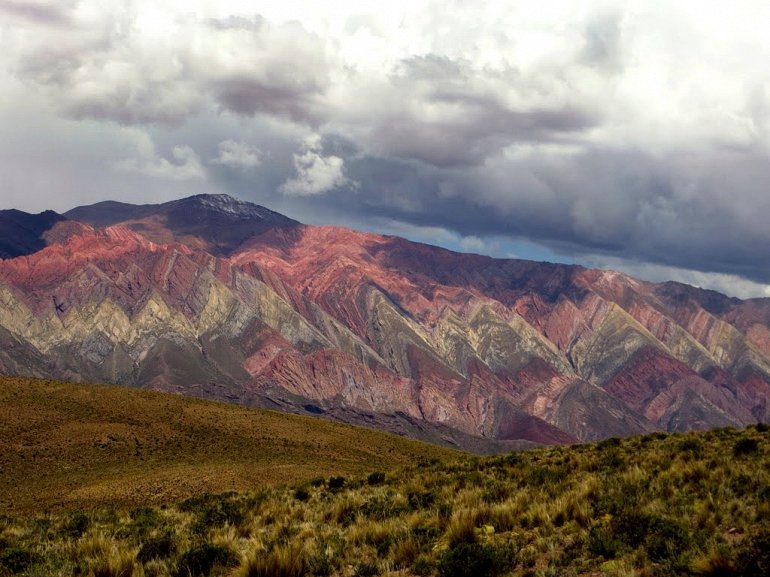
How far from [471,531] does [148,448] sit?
62.9 meters

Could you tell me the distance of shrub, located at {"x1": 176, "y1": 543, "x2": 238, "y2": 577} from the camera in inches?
582

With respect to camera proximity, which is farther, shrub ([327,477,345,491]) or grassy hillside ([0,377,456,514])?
grassy hillside ([0,377,456,514])

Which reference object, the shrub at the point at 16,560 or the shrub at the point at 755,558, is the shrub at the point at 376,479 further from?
the shrub at the point at 755,558

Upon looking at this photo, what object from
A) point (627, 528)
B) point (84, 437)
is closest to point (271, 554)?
point (627, 528)

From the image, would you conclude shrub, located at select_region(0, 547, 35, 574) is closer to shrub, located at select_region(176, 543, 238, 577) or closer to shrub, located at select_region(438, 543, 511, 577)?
shrub, located at select_region(176, 543, 238, 577)

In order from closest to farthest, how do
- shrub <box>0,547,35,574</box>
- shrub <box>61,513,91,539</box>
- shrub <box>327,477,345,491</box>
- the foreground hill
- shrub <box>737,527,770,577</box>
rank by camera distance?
1. shrub <box>737,527,770,577</box>
2. the foreground hill
3. shrub <box>0,547,35,574</box>
4. shrub <box>61,513,91,539</box>
5. shrub <box>327,477,345,491</box>

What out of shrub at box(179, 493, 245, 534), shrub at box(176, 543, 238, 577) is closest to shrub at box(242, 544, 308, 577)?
shrub at box(176, 543, 238, 577)

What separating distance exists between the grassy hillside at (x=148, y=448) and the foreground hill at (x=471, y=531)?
23.8 metres

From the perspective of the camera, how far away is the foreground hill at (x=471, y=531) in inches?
526

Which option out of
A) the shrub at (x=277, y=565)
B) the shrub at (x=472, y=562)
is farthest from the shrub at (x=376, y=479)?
the shrub at (x=472, y=562)

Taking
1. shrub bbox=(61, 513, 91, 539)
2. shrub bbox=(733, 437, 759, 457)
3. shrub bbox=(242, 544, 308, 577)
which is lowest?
shrub bbox=(61, 513, 91, 539)

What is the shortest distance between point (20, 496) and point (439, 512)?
44.8 metres

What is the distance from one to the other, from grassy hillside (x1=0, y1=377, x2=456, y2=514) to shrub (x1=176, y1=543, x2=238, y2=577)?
29763mm

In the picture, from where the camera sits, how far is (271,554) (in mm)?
14148
